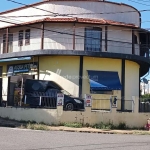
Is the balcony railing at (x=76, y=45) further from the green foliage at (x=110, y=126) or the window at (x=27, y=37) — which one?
the green foliage at (x=110, y=126)

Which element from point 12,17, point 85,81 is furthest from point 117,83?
point 12,17

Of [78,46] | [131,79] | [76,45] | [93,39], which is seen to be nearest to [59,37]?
[76,45]

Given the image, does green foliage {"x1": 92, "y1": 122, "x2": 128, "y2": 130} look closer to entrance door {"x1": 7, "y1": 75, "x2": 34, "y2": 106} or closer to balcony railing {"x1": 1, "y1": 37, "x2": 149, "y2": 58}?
entrance door {"x1": 7, "y1": 75, "x2": 34, "y2": 106}

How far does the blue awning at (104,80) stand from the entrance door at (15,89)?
525cm

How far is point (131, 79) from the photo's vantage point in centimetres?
2812

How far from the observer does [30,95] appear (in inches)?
882

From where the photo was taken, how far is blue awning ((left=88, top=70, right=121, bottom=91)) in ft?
83.9

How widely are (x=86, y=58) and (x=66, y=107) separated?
5.85m

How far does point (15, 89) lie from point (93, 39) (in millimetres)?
7490

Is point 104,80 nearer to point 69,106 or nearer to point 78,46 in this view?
point 78,46

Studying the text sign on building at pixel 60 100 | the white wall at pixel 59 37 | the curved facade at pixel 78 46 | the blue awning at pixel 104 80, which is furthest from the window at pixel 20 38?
the text sign on building at pixel 60 100

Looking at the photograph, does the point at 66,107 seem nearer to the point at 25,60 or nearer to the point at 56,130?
the point at 56,130

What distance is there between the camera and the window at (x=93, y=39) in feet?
88.1

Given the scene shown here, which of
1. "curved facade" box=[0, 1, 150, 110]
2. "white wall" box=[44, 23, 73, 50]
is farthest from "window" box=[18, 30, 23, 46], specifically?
"white wall" box=[44, 23, 73, 50]
